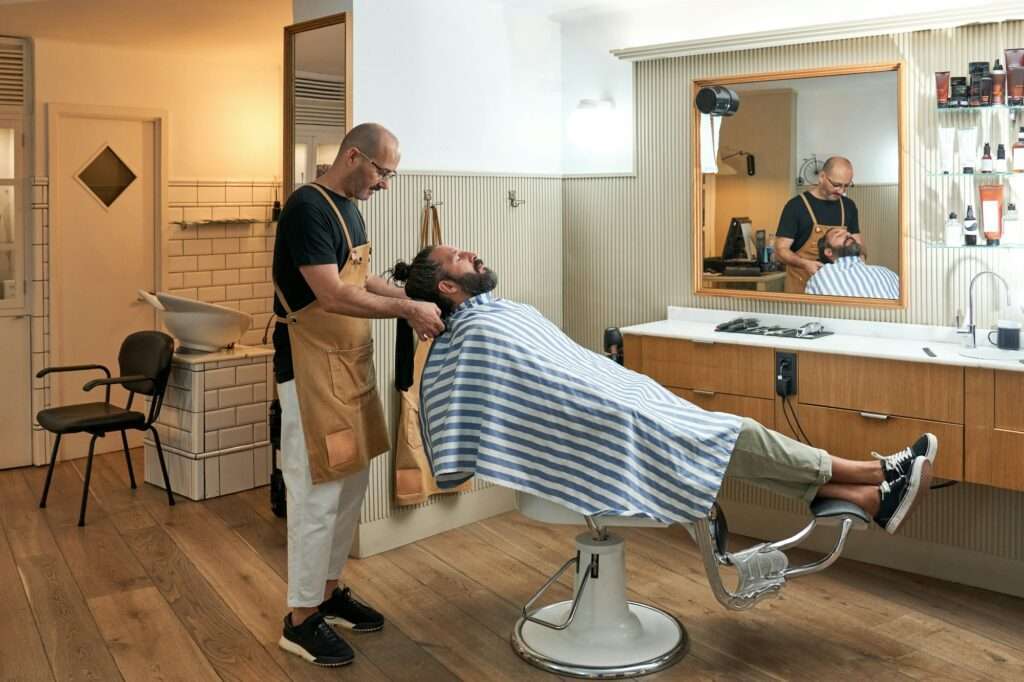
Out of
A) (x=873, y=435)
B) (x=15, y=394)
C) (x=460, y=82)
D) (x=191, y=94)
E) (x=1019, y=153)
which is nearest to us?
(x=1019, y=153)

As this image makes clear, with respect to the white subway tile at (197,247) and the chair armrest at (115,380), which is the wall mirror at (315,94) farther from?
the white subway tile at (197,247)

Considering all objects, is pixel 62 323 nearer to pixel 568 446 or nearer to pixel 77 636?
pixel 77 636

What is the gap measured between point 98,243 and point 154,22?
4.59 ft

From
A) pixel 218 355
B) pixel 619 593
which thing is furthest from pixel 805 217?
pixel 218 355

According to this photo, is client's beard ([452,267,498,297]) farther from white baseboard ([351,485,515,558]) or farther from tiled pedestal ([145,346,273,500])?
tiled pedestal ([145,346,273,500])

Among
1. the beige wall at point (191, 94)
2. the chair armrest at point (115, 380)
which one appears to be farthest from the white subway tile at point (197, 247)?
the chair armrest at point (115, 380)

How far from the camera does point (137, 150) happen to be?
19.1ft

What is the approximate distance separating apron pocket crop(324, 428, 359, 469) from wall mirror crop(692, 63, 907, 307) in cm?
193

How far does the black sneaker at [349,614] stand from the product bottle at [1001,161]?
259 cm

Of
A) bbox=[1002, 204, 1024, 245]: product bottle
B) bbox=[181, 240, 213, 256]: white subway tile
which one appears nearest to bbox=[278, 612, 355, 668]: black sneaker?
bbox=[1002, 204, 1024, 245]: product bottle

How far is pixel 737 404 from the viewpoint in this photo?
3.90m

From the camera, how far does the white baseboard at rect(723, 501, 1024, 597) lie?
362cm

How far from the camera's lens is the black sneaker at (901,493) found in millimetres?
2955

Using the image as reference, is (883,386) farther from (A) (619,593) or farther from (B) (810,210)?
(A) (619,593)
